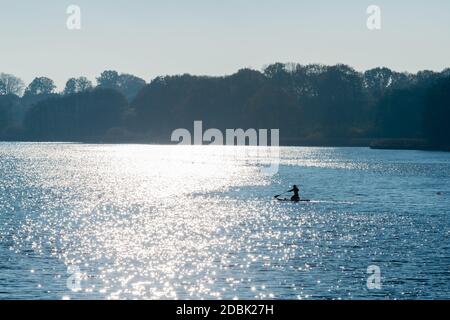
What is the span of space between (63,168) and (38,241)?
12412cm

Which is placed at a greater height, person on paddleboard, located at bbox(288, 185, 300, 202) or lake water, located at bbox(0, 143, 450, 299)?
person on paddleboard, located at bbox(288, 185, 300, 202)

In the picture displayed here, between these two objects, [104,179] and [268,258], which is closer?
[268,258]

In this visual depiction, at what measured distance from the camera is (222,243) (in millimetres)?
57281

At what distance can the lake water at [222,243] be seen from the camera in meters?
40.5

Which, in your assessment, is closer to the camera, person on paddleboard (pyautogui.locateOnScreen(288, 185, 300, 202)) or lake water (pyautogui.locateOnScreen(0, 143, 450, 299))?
lake water (pyautogui.locateOnScreen(0, 143, 450, 299))

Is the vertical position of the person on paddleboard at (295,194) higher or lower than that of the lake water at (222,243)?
higher

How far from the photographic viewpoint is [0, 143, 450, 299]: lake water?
4053 cm

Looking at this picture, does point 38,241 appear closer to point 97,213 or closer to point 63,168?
point 97,213

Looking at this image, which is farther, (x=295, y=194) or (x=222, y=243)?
(x=295, y=194)

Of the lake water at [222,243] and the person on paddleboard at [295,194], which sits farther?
the person on paddleboard at [295,194]

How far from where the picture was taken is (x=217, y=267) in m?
46.3
